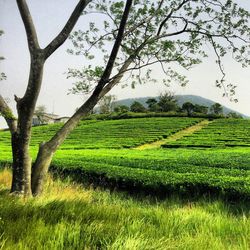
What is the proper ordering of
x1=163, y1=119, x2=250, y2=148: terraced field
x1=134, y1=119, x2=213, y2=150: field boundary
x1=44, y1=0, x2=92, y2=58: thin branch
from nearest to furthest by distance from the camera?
x1=44, y1=0, x2=92, y2=58: thin branch < x1=163, y1=119, x2=250, y2=148: terraced field < x1=134, y1=119, x2=213, y2=150: field boundary

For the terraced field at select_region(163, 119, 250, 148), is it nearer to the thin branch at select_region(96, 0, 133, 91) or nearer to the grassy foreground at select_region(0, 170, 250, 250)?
the thin branch at select_region(96, 0, 133, 91)

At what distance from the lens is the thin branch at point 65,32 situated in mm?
11109

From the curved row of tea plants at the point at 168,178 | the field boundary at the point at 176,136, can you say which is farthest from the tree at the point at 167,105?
the curved row of tea plants at the point at 168,178

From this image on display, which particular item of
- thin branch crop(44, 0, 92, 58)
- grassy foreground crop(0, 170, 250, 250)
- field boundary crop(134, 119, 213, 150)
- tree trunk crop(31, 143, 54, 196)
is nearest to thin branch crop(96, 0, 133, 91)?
thin branch crop(44, 0, 92, 58)

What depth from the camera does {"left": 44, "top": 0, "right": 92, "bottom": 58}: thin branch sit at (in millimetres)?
11109

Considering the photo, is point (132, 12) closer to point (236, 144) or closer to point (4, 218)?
point (4, 218)

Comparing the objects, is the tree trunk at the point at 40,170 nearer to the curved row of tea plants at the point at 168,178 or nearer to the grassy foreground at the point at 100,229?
the grassy foreground at the point at 100,229

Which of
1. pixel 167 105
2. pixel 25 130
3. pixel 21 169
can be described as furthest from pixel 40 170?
pixel 167 105

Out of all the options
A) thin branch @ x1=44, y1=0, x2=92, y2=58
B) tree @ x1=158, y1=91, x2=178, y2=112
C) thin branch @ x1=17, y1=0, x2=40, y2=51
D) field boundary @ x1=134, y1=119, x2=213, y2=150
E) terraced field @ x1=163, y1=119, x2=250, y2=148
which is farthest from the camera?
tree @ x1=158, y1=91, x2=178, y2=112

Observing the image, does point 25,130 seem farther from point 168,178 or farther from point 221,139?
point 221,139

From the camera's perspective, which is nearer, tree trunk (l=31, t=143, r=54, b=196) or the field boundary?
tree trunk (l=31, t=143, r=54, b=196)

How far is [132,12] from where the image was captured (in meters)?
13.9

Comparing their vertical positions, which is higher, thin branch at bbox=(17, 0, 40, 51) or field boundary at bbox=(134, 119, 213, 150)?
thin branch at bbox=(17, 0, 40, 51)

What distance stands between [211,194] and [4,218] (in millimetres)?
9947
